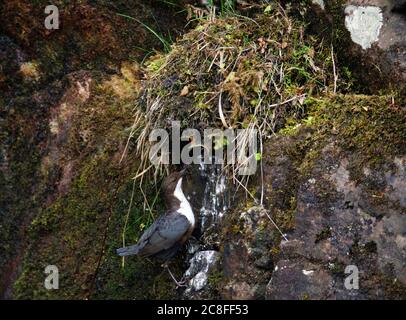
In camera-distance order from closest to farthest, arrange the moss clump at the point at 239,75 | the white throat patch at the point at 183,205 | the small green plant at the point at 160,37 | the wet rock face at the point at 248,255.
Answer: the wet rock face at the point at 248,255
the white throat patch at the point at 183,205
the moss clump at the point at 239,75
the small green plant at the point at 160,37

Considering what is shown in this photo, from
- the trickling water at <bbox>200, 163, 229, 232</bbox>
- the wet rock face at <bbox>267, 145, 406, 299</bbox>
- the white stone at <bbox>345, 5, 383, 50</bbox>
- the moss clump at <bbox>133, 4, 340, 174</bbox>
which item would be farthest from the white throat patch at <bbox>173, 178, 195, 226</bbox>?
the white stone at <bbox>345, 5, 383, 50</bbox>

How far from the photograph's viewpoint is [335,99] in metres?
4.59

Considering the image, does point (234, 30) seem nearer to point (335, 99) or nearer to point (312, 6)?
point (312, 6)

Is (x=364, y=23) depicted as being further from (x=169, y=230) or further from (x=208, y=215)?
(x=169, y=230)

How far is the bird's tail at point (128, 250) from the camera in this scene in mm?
4531

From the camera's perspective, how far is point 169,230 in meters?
4.55

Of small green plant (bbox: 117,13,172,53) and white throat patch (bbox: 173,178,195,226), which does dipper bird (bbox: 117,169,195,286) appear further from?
small green plant (bbox: 117,13,172,53)

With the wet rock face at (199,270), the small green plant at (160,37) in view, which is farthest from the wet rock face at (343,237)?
the small green plant at (160,37)

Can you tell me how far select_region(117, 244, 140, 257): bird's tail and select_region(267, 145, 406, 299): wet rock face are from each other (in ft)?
3.57

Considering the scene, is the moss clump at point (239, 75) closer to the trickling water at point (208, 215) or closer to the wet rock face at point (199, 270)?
the trickling water at point (208, 215)

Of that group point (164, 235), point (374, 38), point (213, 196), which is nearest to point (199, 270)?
point (164, 235)
